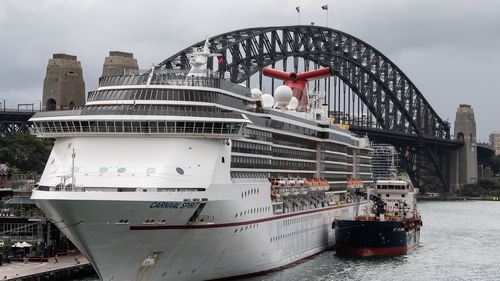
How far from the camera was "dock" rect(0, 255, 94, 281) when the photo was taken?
149ft

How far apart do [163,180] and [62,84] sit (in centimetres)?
6102

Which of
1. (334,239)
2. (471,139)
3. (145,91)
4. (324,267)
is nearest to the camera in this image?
(145,91)

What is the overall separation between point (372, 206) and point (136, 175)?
1528 inches

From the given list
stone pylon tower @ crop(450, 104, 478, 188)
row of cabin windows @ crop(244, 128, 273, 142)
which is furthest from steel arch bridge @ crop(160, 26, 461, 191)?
row of cabin windows @ crop(244, 128, 273, 142)

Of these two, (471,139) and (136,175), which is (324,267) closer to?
(136,175)

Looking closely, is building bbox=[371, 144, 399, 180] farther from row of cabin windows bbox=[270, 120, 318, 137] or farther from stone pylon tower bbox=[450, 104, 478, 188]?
stone pylon tower bbox=[450, 104, 478, 188]

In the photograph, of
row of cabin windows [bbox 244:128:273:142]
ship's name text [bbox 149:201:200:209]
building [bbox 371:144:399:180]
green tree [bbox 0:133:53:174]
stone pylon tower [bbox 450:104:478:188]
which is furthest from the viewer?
stone pylon tower [bbox 450:104:478:188]

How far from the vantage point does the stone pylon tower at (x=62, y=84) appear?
9712 centimetres

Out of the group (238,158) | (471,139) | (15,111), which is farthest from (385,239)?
(471,139)

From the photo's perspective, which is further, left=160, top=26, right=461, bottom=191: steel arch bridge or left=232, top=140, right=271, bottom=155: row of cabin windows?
left=160, top=26, right=461, bottom=191: steel arch bridge

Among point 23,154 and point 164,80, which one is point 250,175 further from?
point 23,154

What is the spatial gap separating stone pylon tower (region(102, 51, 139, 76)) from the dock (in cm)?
4532

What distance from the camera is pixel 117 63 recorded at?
3792 inches

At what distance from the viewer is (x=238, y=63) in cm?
12031
